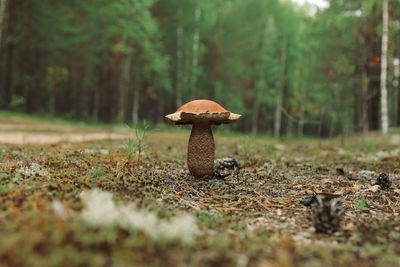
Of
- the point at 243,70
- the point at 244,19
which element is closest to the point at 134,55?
the point at 243,70

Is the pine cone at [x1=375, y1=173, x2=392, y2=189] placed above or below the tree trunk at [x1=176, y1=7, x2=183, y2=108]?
below

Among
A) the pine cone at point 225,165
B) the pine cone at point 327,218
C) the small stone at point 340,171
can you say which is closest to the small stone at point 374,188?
the small stone at point 340,171

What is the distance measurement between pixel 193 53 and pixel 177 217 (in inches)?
878

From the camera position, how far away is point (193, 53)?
23.2 meters

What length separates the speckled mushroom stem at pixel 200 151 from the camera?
400cm

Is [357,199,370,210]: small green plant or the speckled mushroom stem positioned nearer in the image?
[357,199,370,210]: small green plant

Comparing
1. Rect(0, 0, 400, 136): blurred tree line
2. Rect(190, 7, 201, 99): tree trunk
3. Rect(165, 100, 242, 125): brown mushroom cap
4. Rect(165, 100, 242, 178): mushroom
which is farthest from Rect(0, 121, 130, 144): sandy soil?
Rect(190, 7, 201, 99): tree trunk

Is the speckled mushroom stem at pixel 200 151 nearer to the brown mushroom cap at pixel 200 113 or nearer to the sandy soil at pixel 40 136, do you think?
the brown mushroom cap at pixel 200 113

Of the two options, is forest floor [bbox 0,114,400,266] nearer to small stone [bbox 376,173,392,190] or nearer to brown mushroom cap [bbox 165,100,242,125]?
small stone [bbox 376,173,392,190]

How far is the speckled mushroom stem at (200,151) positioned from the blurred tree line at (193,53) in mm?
12179

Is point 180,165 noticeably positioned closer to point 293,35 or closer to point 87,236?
point 87,236

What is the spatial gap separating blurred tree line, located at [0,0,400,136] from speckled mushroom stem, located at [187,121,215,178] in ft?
40.0

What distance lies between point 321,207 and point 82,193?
239 centimetres

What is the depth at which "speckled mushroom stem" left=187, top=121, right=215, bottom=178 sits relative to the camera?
4.00 metres
